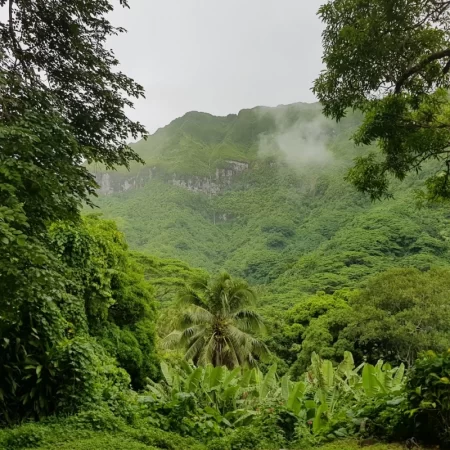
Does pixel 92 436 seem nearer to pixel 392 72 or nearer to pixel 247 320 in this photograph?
pixel 392 72

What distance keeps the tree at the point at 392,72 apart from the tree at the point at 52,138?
2864mm

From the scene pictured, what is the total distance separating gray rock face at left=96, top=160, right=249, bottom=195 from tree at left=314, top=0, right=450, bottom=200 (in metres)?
118

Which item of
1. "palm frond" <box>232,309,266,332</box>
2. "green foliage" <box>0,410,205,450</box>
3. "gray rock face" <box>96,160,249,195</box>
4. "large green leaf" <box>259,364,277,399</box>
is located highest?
"gray rock face" <box>96,160,249,195</box>

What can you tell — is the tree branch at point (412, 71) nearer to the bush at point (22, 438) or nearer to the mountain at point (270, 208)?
the mountain at point (270, 208)

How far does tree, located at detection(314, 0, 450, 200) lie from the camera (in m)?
5.48

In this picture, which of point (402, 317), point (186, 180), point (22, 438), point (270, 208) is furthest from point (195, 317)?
point (186, 180)

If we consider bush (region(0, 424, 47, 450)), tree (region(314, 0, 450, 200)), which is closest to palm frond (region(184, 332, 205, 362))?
bush (region(0, 424, 47, 450))

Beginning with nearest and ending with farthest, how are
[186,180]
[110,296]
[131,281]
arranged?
Answer: [110,296]
[131,281]
[186,180]

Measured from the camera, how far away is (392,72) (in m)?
5.91

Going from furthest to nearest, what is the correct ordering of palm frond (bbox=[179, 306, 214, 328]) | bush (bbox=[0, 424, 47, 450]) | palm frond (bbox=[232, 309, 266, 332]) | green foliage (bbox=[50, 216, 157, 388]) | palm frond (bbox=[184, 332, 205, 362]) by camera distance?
1. palm frond (bbox=[232, 309, 266, 332])
2. palm frond (bbox=[179, 306, 214, 328])
3. palm frond (bbox=[184, 332, 205, 362])
4. green foliage (bbox=[50, 216, 157, 388])
5. bush (bbox=[0, 424, 47, 450])

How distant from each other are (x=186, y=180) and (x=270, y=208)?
Result: 112ft

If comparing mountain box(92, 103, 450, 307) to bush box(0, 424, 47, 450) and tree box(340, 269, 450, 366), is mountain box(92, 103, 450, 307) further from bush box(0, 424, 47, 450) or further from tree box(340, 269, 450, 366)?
bush box(0, 424, 47, 450)

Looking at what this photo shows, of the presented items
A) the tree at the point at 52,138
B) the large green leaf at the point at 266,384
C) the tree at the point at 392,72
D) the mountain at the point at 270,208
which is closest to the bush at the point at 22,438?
the tree at the point at 52,138

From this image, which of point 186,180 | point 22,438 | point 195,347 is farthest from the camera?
point 186,180
